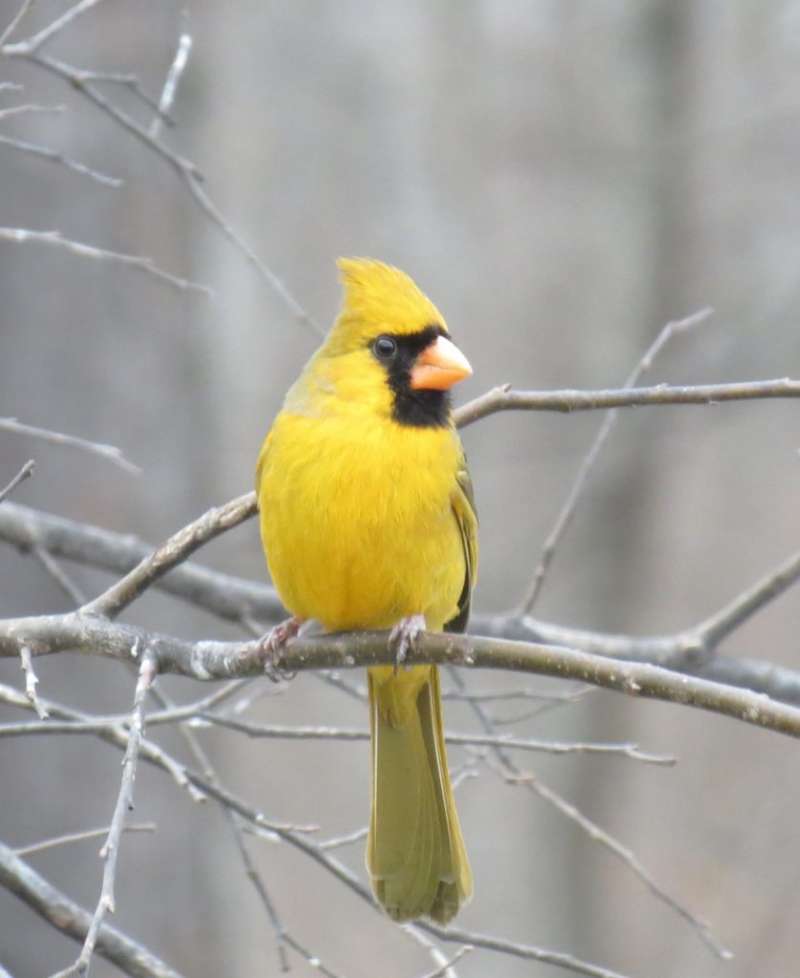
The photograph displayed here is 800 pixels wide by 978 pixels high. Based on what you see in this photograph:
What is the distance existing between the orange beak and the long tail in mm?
641

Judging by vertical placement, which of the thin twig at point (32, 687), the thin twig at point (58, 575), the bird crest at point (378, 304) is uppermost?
the bird crest at point (378, 304)

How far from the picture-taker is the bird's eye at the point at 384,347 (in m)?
4.03

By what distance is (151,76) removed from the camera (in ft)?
20.8

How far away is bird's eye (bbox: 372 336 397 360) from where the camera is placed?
4.03 meters

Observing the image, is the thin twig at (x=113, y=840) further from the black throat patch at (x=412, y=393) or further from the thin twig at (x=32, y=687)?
the black throat patch at (x=412, y=393)

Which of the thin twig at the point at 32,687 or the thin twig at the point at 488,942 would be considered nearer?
the thin twig at the point at 32,687

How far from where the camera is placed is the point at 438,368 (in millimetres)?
3924

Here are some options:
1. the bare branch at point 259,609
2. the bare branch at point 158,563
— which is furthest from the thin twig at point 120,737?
the bare branch at point 259,609

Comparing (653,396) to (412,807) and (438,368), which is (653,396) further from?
(412,807)

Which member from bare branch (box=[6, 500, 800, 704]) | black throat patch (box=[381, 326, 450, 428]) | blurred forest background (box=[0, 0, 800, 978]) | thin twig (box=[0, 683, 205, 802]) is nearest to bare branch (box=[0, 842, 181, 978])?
thin twig (box=[0, 683, 205, 802])

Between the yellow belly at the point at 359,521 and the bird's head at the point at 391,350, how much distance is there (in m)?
0.08

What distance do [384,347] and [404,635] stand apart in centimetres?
76

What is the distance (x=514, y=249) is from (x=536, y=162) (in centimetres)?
52

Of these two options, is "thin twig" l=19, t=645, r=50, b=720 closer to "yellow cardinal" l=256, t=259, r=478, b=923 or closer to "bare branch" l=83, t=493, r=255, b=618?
"bare branch" l=83, t=493, r=255, b=618
